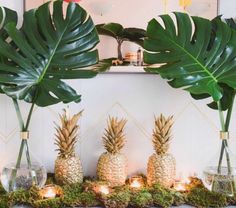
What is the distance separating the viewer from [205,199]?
1214 mm

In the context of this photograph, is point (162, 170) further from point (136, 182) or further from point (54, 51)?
point (54, 51)

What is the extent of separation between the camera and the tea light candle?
119cm

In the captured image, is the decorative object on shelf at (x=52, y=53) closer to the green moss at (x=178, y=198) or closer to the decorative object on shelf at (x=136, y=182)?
the decorative object on shelf at (x=136, y=182)

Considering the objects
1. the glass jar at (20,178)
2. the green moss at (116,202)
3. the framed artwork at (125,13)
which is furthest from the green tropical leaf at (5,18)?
the green moss at (116,202)

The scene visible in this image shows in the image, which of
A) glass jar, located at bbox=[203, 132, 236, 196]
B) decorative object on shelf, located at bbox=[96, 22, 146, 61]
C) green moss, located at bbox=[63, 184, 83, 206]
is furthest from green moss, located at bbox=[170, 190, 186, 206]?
decorative object on shelf, located at bbox=[96, 22, 146, 61]

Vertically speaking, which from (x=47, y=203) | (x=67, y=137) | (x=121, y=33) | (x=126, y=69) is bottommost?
(x=47, y=203)

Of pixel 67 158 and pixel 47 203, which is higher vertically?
pixel 67 158

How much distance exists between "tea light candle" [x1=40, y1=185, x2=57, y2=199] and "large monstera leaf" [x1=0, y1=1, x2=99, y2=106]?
306 millimetres

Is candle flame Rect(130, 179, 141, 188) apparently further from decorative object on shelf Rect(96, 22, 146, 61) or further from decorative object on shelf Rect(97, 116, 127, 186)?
decorative object on shelf Rect(96, 22, 146, 61)

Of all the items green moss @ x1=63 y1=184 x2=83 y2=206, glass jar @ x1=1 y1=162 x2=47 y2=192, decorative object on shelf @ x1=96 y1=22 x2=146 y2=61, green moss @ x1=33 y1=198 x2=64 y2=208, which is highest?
decorative object on shelf @ x1=96 y1=22 x2=146 y2=61

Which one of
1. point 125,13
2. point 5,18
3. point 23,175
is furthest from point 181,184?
point 5,18

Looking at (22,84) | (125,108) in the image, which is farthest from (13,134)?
(125,108)

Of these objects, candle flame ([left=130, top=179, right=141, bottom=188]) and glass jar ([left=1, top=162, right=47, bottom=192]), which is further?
candle flame ([left=130, top=179, right=141, bottom=188])

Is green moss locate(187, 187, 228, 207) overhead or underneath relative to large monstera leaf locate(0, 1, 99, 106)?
underneath
